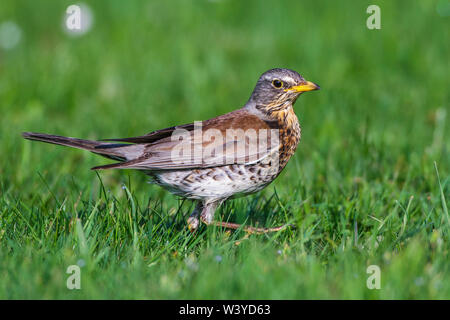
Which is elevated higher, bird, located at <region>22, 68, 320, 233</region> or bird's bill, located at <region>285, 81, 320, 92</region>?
bird's bill, located at <region>285, 81, 320, 92</region>

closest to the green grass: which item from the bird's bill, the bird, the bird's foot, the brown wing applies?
the bird's foot

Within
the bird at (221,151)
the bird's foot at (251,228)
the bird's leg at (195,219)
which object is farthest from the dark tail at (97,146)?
the bird's foot at (251,228)

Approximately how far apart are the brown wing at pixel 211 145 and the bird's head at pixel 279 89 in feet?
0.70

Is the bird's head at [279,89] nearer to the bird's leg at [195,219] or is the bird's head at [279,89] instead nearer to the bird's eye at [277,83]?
the bird's eye at [277,83]

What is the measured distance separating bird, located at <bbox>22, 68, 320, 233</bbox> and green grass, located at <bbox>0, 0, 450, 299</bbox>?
247 millimetres

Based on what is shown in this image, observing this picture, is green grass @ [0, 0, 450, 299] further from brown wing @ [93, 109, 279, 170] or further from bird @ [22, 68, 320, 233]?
brown wing @ [93, 109, 279, 170]

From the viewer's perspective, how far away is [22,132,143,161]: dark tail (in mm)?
5250

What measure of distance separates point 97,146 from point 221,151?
1023 millimetres

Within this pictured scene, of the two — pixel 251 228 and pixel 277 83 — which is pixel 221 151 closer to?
pixel 251 228

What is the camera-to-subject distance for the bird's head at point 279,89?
538cm

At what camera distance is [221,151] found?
513 cm
